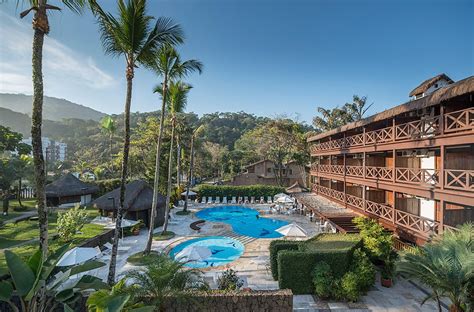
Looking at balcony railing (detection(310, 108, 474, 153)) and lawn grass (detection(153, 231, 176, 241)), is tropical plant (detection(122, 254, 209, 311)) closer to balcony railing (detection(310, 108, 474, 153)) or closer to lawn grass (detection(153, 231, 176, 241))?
lawn grass (detection(153, 231, 176, 241))

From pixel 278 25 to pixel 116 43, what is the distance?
1319cm

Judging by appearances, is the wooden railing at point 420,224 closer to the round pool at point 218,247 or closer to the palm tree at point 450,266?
the palm tree at point 450,266

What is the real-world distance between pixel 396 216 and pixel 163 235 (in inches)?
615

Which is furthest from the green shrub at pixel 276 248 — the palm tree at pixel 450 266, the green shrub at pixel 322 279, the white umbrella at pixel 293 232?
the palm tree at pixel 450 266

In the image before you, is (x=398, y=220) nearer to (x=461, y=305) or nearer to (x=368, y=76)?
(x=461, y=305)

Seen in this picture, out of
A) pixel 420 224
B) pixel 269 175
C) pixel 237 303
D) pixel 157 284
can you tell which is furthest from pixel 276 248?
pixel 269 175

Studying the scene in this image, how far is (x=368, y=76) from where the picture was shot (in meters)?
26.4

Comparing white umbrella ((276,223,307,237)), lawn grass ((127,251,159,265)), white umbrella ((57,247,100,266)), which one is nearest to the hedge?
white umbrella ((276,223,307,237))

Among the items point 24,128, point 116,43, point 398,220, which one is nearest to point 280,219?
point 398,220

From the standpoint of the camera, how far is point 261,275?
38.2 feet

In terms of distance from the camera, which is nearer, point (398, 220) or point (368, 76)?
point (398, 220)

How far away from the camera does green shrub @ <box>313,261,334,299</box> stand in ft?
30.7

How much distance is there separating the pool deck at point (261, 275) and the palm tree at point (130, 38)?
5371 millimetres

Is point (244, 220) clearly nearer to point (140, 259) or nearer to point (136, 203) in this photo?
point (136, 203)
